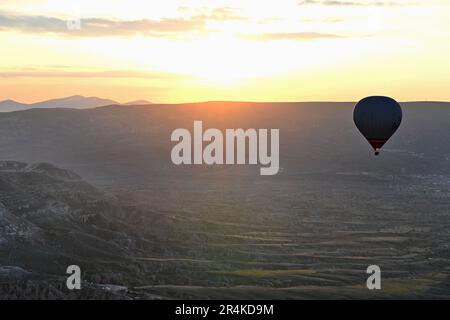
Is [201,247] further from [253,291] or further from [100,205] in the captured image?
[253,291]

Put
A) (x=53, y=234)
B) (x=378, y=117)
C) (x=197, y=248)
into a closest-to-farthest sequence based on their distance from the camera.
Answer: (x=378, y=117) < (x=53, y=234) < (x=197, y=248)

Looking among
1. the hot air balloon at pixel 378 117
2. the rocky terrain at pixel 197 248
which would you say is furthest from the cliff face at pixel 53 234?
the hot air balloon at pixel 378 117

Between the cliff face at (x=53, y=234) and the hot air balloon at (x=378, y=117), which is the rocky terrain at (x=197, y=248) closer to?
the cliff face at (x=53, y=234)

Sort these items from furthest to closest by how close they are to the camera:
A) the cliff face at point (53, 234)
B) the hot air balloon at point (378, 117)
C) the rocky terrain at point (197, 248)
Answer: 1. the rocky terrain at point (197, 248)
2. the cliff face at point (53, 234)
3. the hot air balloon at point (378, 117)

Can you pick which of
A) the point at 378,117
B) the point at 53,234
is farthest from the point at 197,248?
the point at 378,117

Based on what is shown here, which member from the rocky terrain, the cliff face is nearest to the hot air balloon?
the rocky terrain

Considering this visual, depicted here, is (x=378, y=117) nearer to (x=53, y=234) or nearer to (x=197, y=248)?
(x=197, y=248)

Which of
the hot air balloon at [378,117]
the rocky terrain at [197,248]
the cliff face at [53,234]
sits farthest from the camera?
the rocky terrain at [197,248]

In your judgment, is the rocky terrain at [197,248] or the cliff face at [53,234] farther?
the rocky terrain at [197,248]
